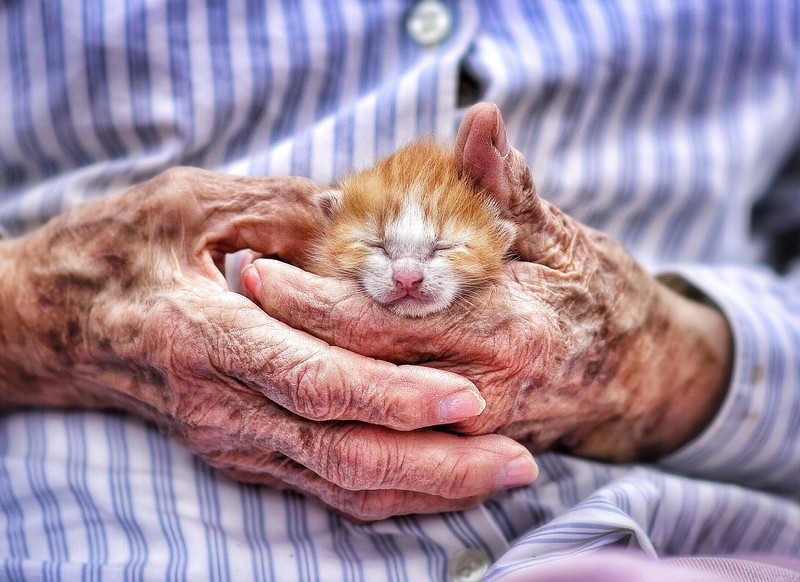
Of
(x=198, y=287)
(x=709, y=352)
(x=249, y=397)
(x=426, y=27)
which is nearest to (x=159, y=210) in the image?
(x=198, y=287)

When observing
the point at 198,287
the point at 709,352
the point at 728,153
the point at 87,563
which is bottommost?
the point at 87,563

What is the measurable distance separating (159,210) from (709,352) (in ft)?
2.81

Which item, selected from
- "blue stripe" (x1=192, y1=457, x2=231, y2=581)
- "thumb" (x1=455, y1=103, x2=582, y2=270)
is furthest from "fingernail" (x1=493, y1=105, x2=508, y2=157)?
"blue stripe" (x1=192, y1=457, x2=231, y2=581)

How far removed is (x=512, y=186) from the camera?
812mm

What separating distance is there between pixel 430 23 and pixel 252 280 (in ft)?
1.75

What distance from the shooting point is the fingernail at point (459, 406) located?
0.75 meters

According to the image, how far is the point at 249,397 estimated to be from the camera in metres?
0.81

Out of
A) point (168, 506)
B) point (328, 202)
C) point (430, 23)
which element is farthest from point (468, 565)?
point (430, 23)

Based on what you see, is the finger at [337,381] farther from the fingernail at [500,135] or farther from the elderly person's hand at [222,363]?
the fingernail at [500,135]

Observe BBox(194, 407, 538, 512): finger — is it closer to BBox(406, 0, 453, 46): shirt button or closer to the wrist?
the wrist

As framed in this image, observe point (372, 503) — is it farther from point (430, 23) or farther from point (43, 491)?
→ point (430, 23)

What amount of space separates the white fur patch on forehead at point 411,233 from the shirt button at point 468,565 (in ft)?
1.36

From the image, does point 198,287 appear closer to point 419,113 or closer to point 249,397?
point 249,397

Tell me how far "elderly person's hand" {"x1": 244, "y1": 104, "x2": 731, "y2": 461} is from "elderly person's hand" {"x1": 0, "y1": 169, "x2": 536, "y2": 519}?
0.03m
